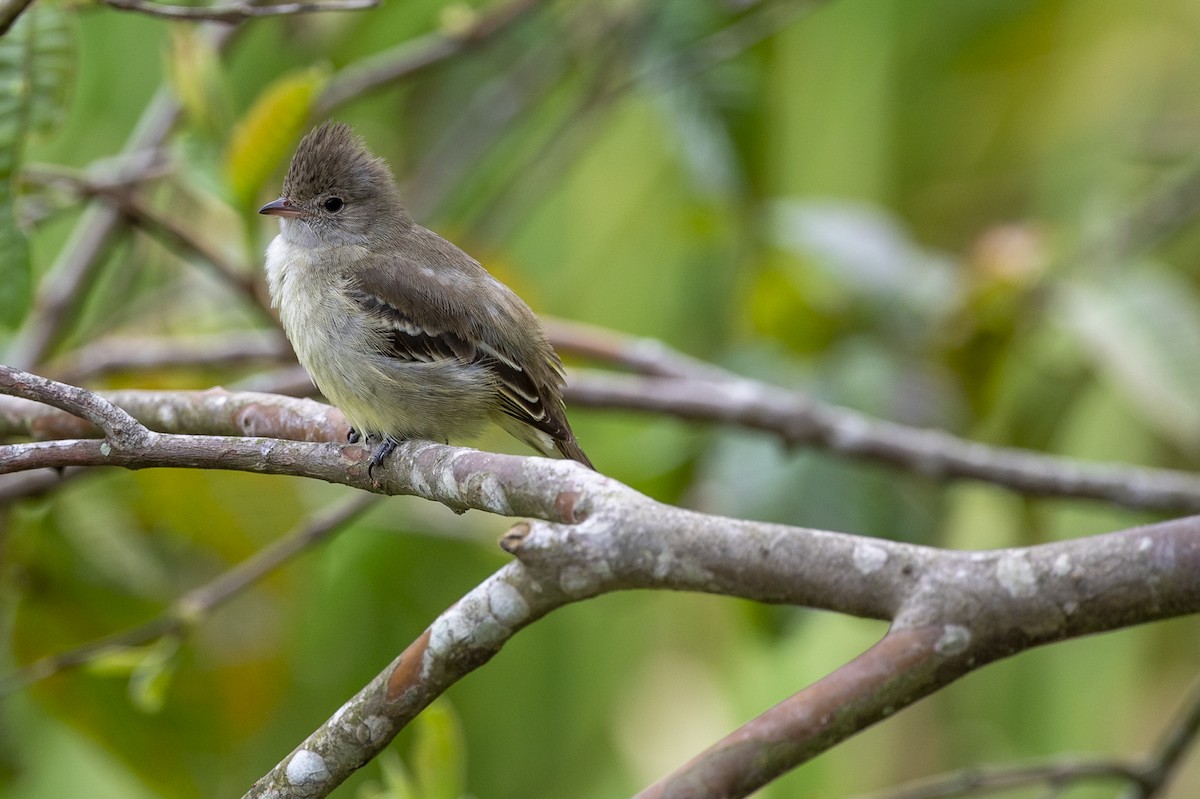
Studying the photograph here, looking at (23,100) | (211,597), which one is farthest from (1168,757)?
(23,100)

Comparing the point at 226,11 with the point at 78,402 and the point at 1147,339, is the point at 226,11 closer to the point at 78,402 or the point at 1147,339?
the point at 78,402

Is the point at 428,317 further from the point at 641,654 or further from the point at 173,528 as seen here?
A: the point at 641,654

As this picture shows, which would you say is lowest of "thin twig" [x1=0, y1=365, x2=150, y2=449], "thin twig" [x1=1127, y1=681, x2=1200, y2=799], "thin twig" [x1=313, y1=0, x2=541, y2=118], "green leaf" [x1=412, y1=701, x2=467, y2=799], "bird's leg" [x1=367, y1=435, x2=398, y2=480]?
"green leaf" [x1=412, y1=701, x2=467, y2=799]

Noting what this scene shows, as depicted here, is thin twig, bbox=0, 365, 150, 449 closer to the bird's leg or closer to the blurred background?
the bird's leg

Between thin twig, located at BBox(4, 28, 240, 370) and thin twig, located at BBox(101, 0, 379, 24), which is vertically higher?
thin twig, located at BBox(4, 28, 240, 370)

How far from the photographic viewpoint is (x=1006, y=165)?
521 centimetres

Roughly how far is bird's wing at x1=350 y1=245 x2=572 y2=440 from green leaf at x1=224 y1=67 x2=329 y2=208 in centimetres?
32

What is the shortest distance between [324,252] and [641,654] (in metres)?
2.19

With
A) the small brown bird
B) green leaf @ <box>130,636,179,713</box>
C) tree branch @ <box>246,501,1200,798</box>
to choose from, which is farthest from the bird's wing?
tree branch @ <box>246,501,1200,798</box>

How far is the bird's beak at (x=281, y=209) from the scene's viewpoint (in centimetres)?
307

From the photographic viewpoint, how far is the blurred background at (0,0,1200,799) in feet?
10.6

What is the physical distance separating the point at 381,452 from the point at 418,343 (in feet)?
2.38

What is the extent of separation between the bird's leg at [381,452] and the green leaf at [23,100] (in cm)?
79

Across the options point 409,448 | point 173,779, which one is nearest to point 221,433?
point 409,448
